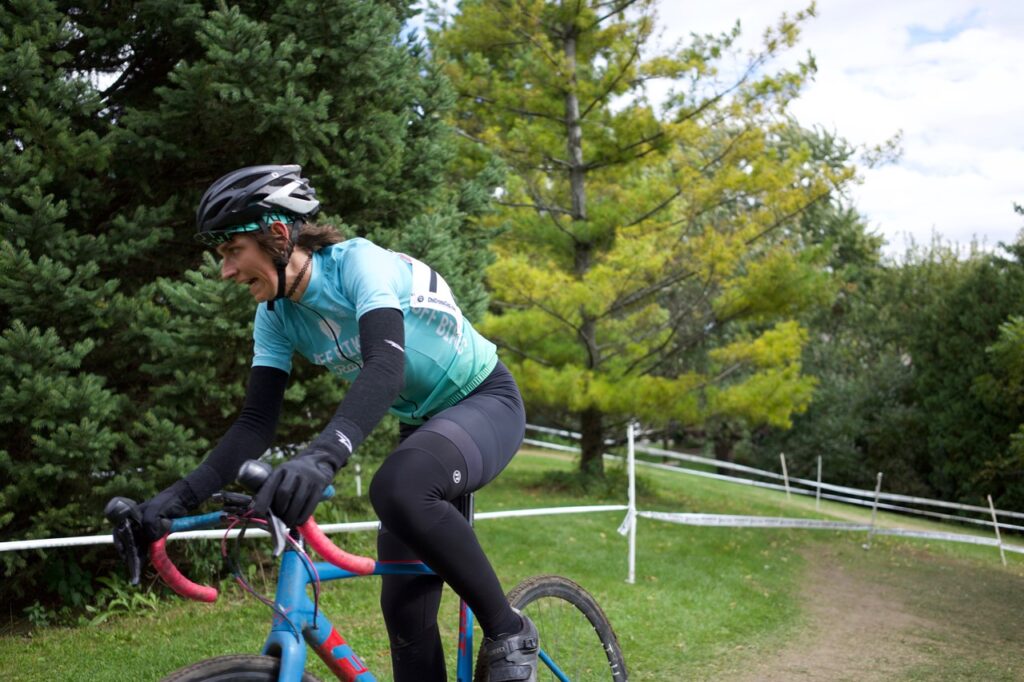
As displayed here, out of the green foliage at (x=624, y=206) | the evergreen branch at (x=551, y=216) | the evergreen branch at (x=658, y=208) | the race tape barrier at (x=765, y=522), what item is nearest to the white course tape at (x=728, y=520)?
the race tape barrier at (x=765, y=522)

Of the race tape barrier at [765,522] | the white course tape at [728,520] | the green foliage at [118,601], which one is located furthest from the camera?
the race tape barrier at [765,522]

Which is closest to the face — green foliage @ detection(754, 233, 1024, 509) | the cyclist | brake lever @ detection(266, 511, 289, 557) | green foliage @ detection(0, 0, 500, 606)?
the cyclist

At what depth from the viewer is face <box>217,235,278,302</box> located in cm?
241

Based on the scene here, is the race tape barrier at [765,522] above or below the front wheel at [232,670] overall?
below

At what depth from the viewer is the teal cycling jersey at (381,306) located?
7.93ft

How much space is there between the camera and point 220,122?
20.7ft

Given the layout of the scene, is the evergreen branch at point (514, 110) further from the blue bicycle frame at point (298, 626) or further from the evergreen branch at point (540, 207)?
the blue bicycle frame at point (298, 626)

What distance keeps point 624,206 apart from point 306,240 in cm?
1253

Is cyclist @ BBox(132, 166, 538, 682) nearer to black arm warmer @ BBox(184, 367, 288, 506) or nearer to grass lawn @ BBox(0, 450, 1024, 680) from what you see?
black arm warmer @ BBox(184, 367, 288, 506)

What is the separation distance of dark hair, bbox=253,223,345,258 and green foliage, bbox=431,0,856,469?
11.0 metres

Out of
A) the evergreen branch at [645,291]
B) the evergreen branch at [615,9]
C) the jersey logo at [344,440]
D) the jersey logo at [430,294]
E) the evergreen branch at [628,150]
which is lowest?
the jersey logo at [344,440]

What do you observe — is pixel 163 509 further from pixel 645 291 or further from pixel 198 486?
pixel 645 291

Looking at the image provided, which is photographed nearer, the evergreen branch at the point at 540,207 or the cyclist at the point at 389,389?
the cyclist at the point at 389,389

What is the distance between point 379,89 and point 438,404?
4573mm
